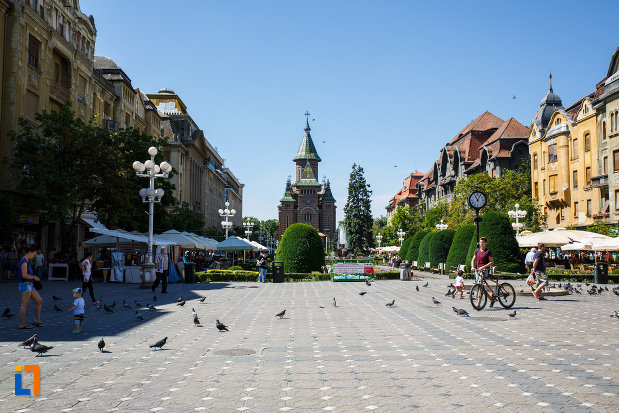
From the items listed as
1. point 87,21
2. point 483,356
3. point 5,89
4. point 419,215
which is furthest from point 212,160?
point 483,356

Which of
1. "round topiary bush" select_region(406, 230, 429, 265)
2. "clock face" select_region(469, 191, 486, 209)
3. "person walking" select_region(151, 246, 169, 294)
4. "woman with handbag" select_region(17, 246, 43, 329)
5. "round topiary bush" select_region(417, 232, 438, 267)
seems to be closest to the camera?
"woman with handbag" select_region(17, 246, 43, 329)

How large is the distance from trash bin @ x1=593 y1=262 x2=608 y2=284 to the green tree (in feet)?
217

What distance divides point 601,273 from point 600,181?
20290 millimetres

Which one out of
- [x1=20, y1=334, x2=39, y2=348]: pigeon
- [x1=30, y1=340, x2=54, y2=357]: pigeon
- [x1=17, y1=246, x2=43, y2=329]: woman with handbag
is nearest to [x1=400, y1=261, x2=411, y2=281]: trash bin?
[x1=17, y1=246, x2=43, y2=329]: woman with handbag

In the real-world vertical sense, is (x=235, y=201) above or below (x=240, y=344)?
above

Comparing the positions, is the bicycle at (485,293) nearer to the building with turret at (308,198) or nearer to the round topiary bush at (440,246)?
the round topiary bush at (440,246)

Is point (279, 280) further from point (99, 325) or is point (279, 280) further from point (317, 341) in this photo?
point (317, 341)

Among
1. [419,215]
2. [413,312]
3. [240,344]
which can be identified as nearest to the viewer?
[240,344]

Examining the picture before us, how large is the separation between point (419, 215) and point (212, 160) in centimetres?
4165

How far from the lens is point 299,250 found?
3525cm

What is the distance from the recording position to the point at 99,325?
13367mm

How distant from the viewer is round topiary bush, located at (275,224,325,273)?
3522 centimetres

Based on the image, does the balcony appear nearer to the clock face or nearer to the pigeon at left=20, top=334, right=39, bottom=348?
the clock face

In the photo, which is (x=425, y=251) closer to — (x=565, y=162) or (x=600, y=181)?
(x=600, y=181)
